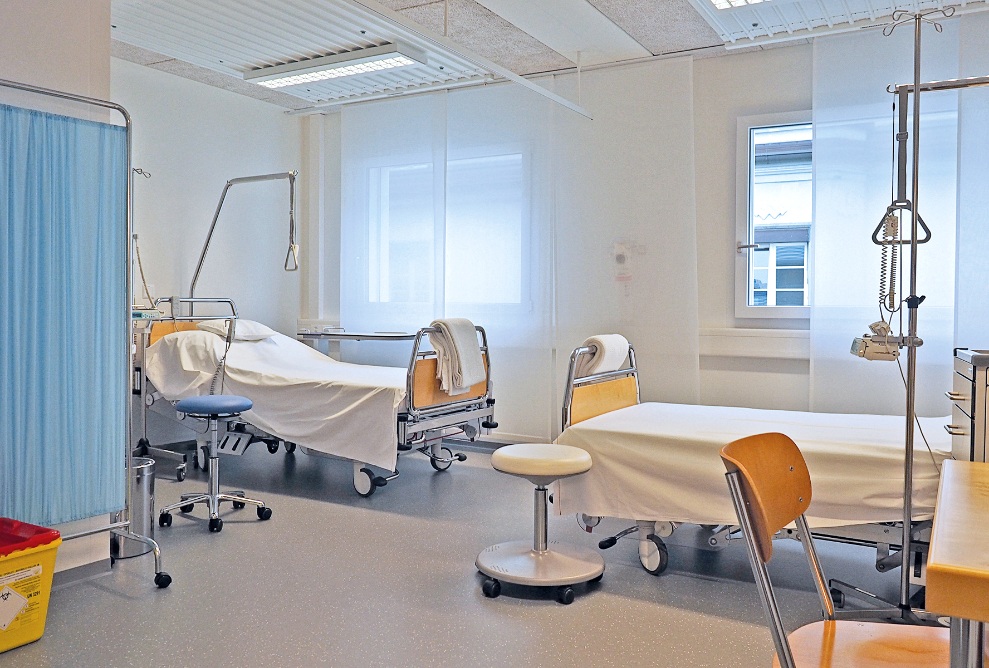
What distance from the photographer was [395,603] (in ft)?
9.60

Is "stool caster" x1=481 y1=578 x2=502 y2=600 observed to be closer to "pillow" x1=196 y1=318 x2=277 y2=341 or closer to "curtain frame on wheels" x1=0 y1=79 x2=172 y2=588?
"curtain frame on wheels" x1=0 y1=79 x2=172 y2=588

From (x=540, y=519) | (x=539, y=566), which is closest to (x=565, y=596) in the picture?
(x=539, y=566)

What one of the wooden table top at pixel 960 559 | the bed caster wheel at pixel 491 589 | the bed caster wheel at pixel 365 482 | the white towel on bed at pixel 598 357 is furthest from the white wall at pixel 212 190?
the wooden table top at pixel 960 559

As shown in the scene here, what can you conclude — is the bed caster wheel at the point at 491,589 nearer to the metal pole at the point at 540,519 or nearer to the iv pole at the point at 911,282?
the metal pole at the point at 540,519

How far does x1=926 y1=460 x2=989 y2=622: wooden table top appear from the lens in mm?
1076

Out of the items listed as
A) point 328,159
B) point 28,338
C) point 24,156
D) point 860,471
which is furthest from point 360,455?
point 328,159

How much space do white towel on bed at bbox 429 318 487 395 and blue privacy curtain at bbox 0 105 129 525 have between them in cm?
172

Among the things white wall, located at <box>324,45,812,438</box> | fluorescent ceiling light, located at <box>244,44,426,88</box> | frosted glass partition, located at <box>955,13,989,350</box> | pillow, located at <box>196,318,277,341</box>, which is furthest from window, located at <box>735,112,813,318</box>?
pillow, located at <box>196,318,277,341</box>

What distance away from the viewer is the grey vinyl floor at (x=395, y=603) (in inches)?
98.9

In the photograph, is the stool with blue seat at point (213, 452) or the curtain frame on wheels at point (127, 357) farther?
the stool with blue seat at point (213, 452)

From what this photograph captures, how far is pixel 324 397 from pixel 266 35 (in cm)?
207

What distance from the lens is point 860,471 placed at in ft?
9.23

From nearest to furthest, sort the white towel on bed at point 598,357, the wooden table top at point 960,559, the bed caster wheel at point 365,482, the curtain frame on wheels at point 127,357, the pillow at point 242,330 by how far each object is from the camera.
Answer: the wooden table top at point 960,559
the curtain frame on wheels at point 127,357
the white towel on bed at point 598,357
the bed caster wheel at point 365,482
the pillow at point 242,330

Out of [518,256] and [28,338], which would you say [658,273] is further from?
[28,338]
